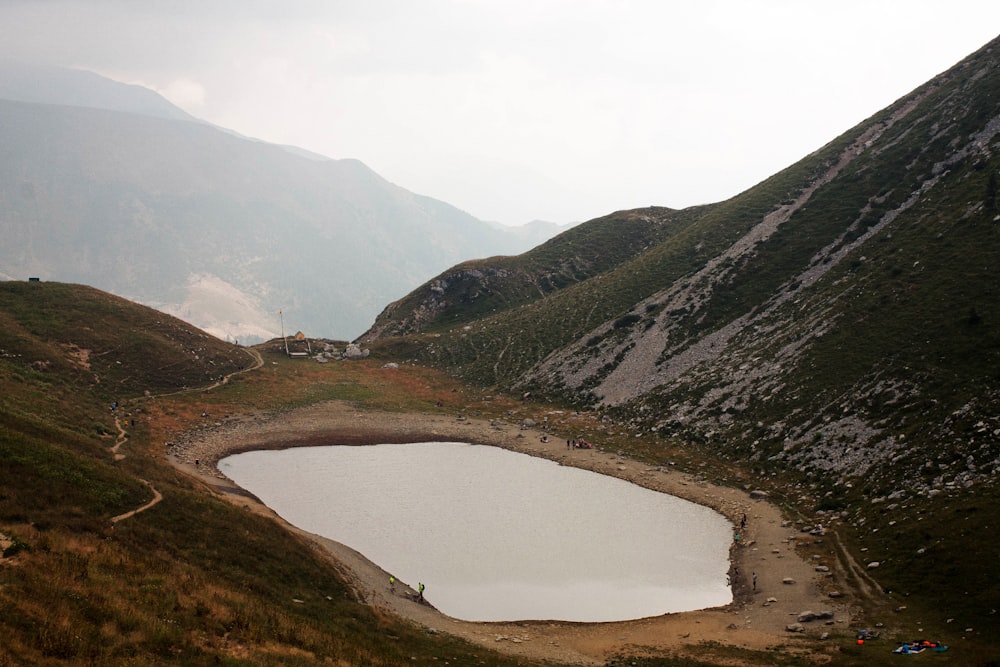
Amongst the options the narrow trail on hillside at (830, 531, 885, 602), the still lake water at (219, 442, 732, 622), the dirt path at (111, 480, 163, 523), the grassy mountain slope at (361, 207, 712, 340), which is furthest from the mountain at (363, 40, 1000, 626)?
the dirt path at (111, 480, 163, 523)

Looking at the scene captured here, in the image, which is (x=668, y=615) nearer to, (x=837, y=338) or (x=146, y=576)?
(x=146, y=576)

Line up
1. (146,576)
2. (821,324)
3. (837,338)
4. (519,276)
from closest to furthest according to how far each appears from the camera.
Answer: (146,576) → (837,338) → (821,324) → (519,276)

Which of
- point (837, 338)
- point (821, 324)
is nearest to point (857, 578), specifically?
point (837, 338)

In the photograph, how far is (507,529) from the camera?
54938mm

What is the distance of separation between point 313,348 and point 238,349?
72.5ft

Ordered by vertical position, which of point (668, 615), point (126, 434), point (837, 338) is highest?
point (837, 338)

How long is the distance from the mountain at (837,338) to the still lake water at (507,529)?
12871mm

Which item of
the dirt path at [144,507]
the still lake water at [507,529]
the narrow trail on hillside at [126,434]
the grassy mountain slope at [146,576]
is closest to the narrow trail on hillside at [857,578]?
the still lake water at [507,529]

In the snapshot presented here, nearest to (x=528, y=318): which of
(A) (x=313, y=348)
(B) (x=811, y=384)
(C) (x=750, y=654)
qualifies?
(A) (x=313, y=348)

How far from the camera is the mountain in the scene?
4797cm

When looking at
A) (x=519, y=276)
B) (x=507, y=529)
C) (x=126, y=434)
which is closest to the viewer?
(x=507, y=529)

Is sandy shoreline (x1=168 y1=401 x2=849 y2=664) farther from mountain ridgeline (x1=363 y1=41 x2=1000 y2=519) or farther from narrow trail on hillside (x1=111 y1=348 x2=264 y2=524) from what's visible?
mountain ridgeline (x1=363 y1=41 x2=1000 y2=519)

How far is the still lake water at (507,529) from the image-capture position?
4369 centimetres

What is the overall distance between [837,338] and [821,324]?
4808 millimetres
